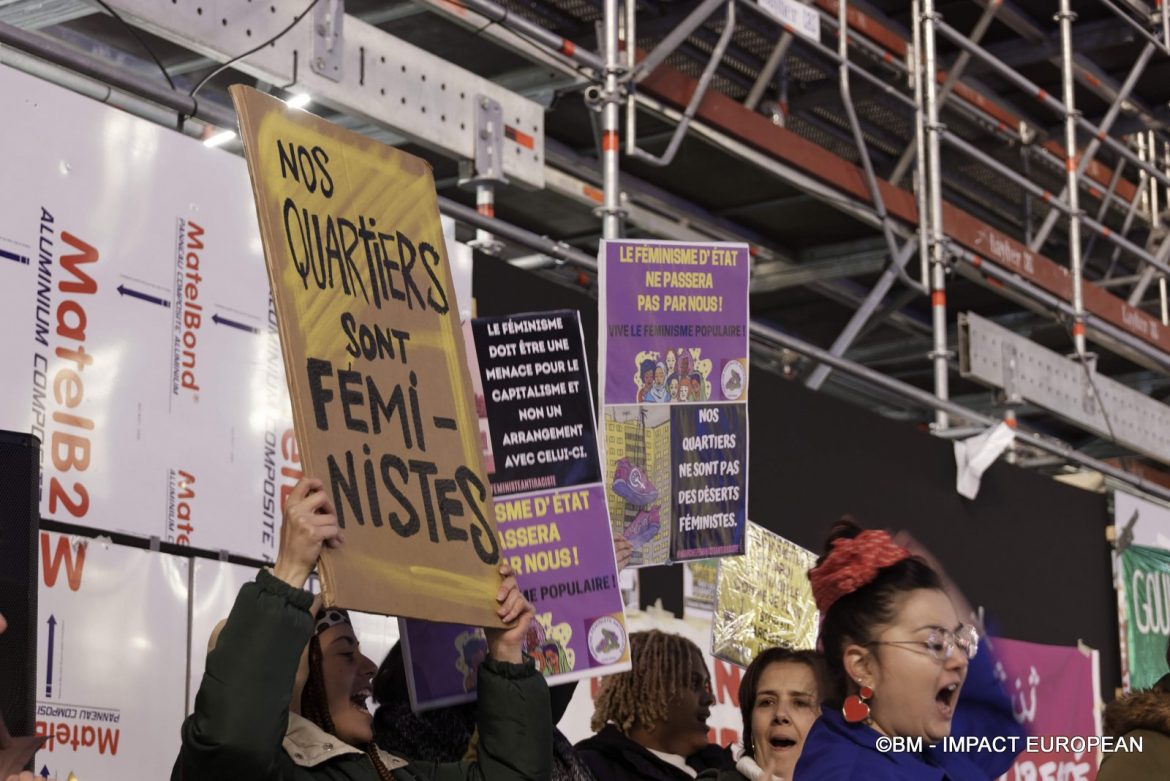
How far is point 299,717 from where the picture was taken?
2.64 metres

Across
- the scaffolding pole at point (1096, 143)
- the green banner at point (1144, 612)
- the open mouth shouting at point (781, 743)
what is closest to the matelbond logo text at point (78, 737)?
the open mouth shouting at point (781, 743)

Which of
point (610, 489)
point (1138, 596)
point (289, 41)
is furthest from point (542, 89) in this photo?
point (1138, 596)

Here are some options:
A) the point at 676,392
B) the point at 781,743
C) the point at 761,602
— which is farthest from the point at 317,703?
the point at 761,602

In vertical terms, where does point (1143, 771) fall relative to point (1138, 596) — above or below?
below

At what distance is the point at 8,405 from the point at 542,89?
8.86ft

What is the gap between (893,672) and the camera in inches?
98.3

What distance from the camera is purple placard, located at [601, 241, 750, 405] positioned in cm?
394

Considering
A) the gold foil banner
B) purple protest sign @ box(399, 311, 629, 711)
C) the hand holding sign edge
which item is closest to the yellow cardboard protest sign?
the hand holding sign edge

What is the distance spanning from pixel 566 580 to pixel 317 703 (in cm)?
63

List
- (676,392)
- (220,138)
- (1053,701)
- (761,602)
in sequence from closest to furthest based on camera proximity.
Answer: (676,392) < (761,602) < (220,138) < (1053,701)

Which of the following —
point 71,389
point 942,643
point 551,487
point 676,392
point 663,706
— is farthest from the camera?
point 676,392

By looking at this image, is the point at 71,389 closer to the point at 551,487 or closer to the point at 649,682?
the point at 551,487

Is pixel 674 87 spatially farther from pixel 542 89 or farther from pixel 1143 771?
pixel 1143 771

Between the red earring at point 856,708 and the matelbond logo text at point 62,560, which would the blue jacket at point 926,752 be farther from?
the matelbond logo text at point 62,560
